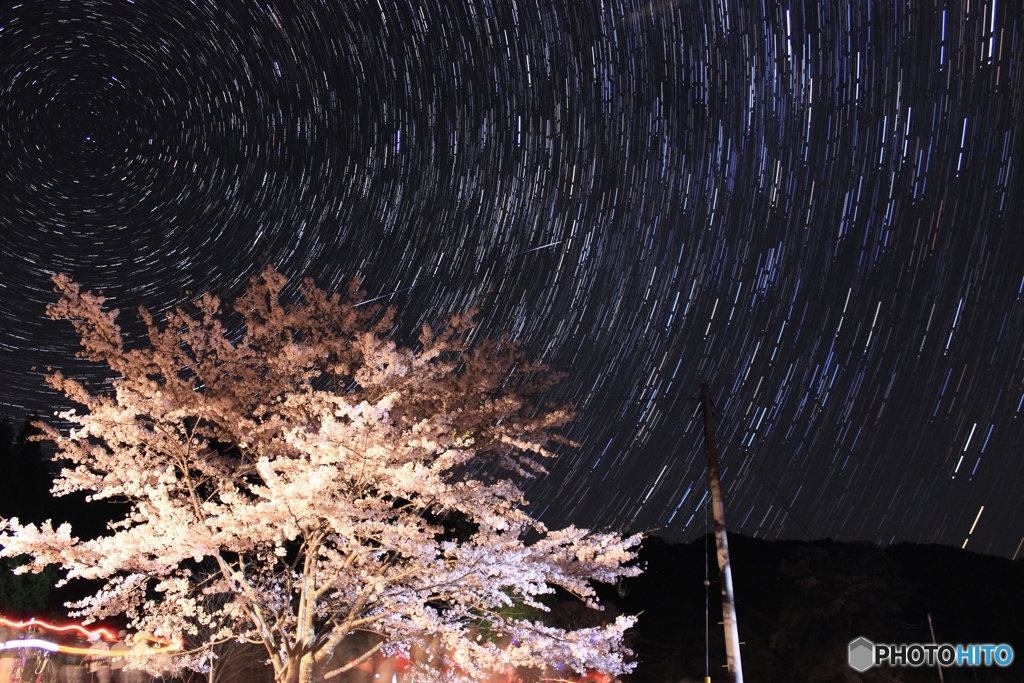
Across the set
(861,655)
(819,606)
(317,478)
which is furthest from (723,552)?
(819,606)

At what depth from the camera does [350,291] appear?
1208 centimetres

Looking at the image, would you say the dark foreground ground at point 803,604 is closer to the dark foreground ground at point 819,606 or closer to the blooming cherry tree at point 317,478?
the dark foreground ground at point 819,606

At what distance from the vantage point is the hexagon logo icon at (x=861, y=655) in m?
30.1

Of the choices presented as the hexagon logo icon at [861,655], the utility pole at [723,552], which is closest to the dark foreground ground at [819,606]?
the hexagon logo icon at [861,655]

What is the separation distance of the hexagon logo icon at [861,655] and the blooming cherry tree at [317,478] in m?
23.8

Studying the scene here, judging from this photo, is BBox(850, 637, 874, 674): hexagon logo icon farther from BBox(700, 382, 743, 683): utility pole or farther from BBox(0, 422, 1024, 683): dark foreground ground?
BBox(700, 382, 743, 683): utility pole

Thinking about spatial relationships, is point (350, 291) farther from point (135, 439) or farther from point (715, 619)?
point (715, 619)

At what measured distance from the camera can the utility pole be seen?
12.2 metres

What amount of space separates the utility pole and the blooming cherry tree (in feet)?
6.35

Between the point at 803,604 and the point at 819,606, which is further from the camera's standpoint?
the point at 803,604

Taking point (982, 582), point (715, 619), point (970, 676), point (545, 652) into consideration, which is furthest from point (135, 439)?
point (982, 582)

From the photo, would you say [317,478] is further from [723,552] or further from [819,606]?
[819,606]

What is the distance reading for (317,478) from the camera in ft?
27.0

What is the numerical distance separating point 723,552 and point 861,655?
73.6 ft
